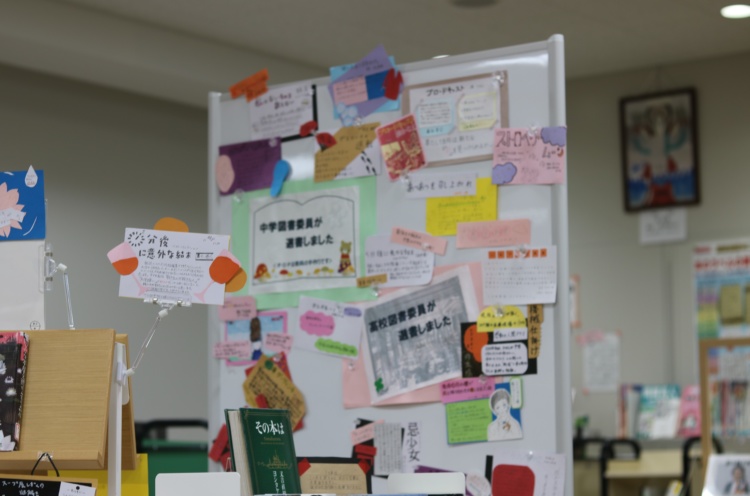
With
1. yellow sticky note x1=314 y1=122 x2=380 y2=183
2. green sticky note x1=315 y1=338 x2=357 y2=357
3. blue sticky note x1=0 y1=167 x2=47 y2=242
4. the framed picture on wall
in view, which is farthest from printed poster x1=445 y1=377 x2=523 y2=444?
the framed picture on wall

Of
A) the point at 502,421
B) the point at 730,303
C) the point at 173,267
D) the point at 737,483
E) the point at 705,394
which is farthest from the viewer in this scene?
the point at 730,303

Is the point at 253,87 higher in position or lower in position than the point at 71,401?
higher

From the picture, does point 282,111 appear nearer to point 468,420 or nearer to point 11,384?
point 468,420

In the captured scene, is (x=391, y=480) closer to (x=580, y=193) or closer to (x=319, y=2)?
(x=319, y=2)

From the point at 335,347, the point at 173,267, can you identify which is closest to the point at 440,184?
the point at 335,347

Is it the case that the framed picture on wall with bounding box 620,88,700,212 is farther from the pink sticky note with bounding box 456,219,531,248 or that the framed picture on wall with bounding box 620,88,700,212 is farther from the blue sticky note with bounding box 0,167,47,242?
the blue sticky note with bounding box 0,167,47,242

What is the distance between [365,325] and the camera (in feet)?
10.8

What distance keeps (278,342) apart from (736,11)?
312 centimetres

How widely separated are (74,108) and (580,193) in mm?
2870

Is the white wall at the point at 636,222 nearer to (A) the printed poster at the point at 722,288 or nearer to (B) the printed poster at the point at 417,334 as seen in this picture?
(A) the printed poster at the point at 722,288

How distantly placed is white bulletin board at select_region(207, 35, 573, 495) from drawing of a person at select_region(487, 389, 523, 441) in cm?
2

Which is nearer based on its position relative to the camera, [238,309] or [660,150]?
[238,309]

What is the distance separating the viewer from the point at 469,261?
124 inches

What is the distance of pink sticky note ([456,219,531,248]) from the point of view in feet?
10.1
